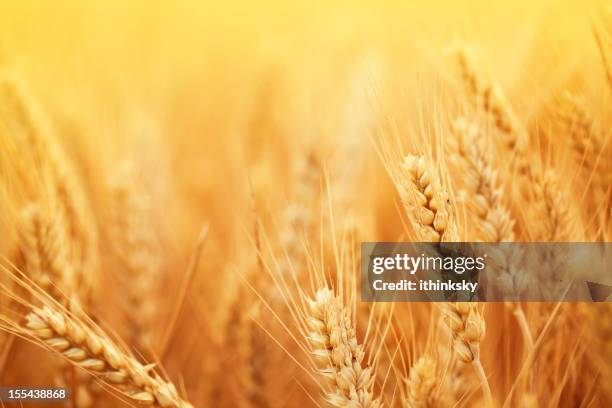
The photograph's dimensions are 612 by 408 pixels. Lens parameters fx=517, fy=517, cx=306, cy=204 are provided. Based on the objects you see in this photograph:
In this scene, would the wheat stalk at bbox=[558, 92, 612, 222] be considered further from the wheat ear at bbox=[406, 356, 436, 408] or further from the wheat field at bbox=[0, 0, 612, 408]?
the wheat ear at bbox=[406, 356, 436, 408]

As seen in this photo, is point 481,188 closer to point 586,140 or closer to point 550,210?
point 550,210

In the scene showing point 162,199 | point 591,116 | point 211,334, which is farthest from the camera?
point 162,199

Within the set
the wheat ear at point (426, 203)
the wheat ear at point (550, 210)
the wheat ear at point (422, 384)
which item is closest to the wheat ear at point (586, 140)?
the wheat ear at point (550, 210)

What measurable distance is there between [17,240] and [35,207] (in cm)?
9

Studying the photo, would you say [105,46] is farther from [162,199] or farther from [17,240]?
[17,240]

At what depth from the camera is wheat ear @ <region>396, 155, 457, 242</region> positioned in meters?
0.66

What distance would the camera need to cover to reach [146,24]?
110 centimetres

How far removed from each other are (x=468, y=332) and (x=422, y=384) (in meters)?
0.09

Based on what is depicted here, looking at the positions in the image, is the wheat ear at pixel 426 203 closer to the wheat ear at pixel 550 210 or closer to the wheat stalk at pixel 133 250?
the wheat ear at pixel 550 210

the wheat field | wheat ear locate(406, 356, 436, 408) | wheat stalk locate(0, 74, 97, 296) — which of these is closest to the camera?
wheat ear locate(406, 356, 436, 408)

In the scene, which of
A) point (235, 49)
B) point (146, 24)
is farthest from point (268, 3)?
point (146, 24)
